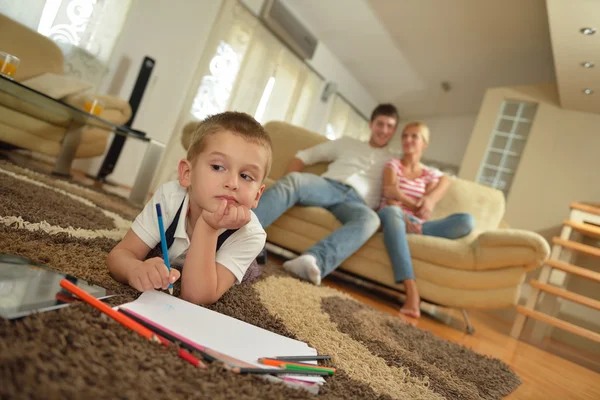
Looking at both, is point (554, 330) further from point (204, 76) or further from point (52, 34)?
point (52, 34)

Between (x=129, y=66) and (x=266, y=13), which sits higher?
(x=266, y=13)

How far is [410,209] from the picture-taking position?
7.22 feet

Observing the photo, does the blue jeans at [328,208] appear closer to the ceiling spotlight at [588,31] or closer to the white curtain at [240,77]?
the white curtain at [240,77]

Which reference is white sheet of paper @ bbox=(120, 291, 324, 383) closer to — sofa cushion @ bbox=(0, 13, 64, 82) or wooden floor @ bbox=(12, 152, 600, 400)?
wooden floor @ bbox=(12, 152, 600, 400)

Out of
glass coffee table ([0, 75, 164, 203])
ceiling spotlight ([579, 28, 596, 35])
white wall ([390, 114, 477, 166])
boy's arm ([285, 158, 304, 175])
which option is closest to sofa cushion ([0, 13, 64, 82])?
glass coffee table ([0, 75, 164, 203])

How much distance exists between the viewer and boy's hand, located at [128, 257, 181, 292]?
25.9 inches

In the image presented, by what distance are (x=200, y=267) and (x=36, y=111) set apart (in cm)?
217

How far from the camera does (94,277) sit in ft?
2.40

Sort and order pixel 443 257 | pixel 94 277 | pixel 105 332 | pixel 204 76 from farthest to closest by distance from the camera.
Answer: pixel 204 76 → pixel 443 257 → pixel 94 277 → pixel 105 332

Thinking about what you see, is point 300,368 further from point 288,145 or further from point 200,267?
point 288,145

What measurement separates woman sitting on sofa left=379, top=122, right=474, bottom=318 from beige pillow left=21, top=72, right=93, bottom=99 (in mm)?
1972

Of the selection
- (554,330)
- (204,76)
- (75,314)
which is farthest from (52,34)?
(554,330)

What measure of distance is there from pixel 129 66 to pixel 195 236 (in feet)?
10.3

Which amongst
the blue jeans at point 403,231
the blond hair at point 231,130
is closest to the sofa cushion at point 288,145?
the blue jeans at point 403,231
